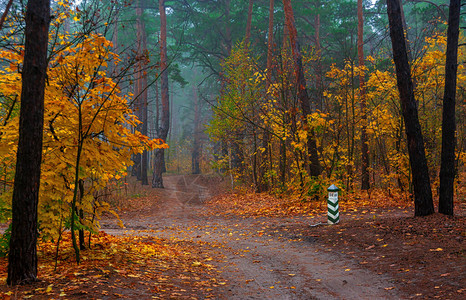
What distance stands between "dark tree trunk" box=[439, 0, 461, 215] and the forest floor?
527mm

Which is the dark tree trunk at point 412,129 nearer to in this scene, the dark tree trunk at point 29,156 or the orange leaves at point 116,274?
the orange leaves at point 116,274

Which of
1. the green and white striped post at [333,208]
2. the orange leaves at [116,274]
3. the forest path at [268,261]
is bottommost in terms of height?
the forest path at [268,261]

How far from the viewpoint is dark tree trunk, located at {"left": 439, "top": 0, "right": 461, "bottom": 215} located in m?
8.55

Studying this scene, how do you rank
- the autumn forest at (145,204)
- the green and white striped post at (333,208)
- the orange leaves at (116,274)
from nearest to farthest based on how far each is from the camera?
the orange leaves at (116,274) → the autumn forest at (145,204) → the green and white striped post at (333,208)

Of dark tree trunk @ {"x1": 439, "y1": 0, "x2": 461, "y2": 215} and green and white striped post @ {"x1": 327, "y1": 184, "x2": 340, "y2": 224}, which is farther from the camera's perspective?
green and white striped post @ {"x1": 327, "y1": 184, "x2": 340, "y2": 224}

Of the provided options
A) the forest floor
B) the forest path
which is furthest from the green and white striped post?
the forest path

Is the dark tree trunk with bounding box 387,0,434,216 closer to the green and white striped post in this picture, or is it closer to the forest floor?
the forest floor

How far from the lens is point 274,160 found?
66.7ft

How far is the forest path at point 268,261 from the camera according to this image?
18.5ft

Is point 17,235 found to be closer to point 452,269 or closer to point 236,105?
point 452,269

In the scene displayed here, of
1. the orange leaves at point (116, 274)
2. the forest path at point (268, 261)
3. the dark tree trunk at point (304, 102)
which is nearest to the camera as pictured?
the orange leaves at point (116, 274)

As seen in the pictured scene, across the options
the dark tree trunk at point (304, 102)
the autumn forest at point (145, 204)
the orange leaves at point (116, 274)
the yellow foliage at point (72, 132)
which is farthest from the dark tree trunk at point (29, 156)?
the dark tree trunk at point (304, 102)

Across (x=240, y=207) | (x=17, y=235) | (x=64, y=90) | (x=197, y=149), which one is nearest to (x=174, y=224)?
(x=240, y=207)

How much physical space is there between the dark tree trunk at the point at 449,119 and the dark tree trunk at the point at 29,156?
8.64 m
